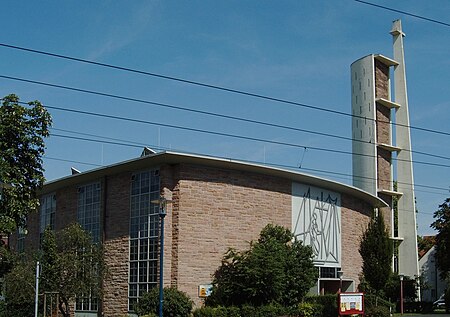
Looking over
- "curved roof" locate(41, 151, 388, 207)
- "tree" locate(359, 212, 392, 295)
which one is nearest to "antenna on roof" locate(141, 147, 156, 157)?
"curved roof" locate(41, 151, 388, 207)

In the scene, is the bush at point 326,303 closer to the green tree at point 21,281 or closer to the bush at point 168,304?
the bush at point 168,304

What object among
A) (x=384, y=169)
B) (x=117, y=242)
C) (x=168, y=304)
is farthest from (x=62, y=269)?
(x=384, y=169)

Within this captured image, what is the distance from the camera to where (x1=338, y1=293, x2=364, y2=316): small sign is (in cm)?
3381

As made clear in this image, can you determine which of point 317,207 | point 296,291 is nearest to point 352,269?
point 317,207

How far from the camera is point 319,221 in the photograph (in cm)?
4350

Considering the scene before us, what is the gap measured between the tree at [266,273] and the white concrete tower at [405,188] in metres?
23.4

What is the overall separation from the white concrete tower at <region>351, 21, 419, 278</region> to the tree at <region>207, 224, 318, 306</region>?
62.6ft

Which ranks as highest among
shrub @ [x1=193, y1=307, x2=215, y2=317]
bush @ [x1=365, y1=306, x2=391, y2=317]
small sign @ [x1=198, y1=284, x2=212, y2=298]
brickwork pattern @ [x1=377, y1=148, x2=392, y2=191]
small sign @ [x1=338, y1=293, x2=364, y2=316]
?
brickwork pattern @ [x1=377, y1=148, x2=392, y2=191]

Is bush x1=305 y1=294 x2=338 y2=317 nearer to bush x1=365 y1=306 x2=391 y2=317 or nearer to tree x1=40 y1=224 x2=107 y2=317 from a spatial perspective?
bush x1=365 y1=306 x2=391 y2=317

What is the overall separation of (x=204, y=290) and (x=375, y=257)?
1790cm

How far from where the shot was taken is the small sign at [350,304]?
111 ft

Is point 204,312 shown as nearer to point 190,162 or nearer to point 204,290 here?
point 204,290

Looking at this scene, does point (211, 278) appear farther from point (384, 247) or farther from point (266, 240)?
point (384, 247)

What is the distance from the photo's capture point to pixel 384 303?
44.5m
